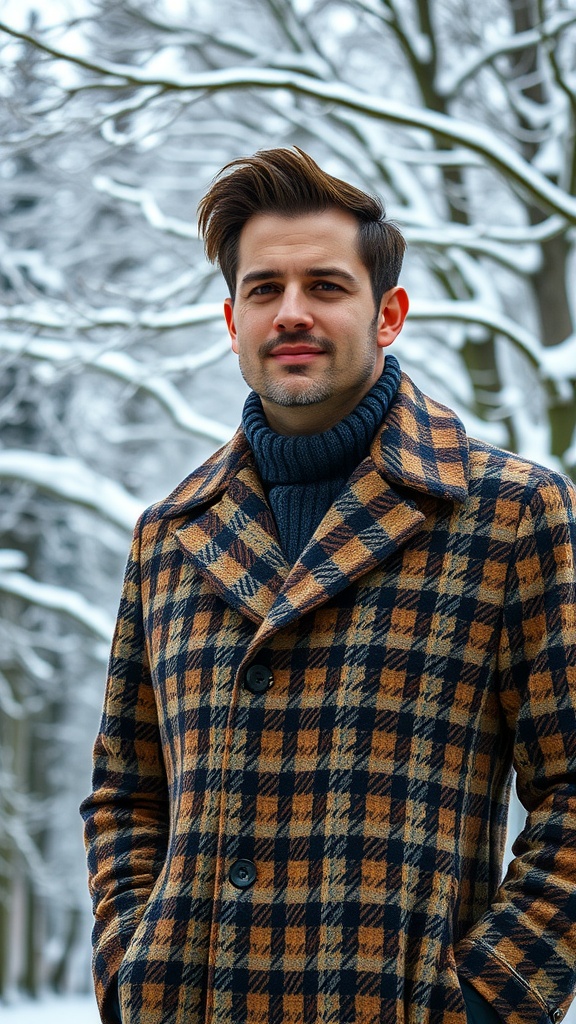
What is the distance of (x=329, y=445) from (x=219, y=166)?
718 cm

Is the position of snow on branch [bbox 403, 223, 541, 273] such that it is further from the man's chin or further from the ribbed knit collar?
the man's chin

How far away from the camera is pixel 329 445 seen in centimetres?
249

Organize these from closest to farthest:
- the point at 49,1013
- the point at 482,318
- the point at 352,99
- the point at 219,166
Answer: the point at 352,99 < the point at 482,318 < the point at 219,166 < the point at 49,1013

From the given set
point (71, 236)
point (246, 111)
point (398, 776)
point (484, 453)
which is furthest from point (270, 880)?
point (71, 236)

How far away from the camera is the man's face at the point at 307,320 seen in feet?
7.95

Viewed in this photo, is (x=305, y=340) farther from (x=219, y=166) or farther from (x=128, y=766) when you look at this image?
(x=219, y=166)

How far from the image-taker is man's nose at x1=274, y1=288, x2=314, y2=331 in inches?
94.8

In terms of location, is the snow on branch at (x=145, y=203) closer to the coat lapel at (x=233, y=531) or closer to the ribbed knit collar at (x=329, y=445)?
the coat lapel at (x=233, y=531)

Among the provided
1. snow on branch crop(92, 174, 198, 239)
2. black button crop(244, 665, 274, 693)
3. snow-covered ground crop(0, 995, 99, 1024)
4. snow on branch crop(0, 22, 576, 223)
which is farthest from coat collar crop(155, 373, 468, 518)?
snow-covered ground crop(0, 995, 99, 1024)

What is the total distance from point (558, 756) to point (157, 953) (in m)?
0.70

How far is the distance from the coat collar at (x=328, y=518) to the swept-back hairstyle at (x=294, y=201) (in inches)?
9.1

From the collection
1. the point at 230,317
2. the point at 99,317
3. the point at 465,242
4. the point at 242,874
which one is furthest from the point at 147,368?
the point at 242,874

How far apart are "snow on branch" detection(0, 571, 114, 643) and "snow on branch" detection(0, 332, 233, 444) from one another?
1554mm

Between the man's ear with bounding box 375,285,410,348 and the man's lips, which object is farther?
the man's ear with bounding box 375,285,410,348
